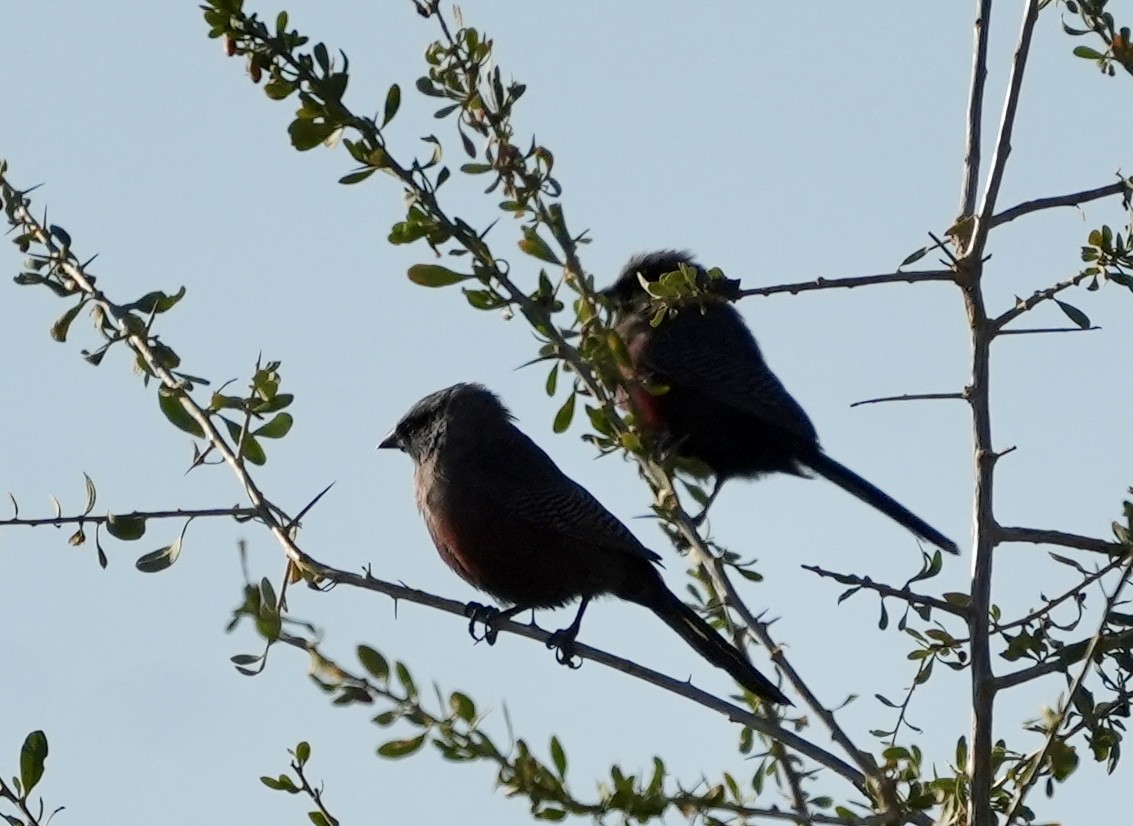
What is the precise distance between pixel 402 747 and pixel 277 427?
128 cm

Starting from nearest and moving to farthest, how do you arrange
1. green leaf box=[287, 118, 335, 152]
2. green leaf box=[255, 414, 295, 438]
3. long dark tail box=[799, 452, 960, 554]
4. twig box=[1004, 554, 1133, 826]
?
twig box=[1004, 554, 1133, 826] → green leaf box=[287, 118, 335, 152] → green leaf box=[255, 414, 295, 438] → long dark tail box=[799, 452, 960, 554]

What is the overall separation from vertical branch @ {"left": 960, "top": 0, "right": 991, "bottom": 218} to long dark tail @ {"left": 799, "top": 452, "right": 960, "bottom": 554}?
3282 mm

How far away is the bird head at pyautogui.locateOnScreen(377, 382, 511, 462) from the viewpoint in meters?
7.52

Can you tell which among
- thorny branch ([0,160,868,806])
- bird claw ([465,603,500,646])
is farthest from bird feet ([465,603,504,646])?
thorny branch ([0,160,868,806])

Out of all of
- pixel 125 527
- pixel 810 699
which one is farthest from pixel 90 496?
pixel 810 699

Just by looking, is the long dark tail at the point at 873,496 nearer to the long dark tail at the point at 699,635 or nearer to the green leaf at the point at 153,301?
the long dark tail at the point at 699,635

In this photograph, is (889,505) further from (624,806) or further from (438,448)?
(624,806)

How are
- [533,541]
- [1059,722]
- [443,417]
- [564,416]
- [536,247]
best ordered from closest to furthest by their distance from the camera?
[1059,722] < [536,247] < [564,416] < [533,541] < [443,417]

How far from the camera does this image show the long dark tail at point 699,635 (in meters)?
5.67

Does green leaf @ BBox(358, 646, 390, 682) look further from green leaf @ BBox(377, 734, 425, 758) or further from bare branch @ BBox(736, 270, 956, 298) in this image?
bare branch @ BBox(736, 270, 956, 298)

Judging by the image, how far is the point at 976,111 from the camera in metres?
4.05

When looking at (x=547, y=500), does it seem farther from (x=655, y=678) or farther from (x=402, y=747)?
(x=402, y=747)

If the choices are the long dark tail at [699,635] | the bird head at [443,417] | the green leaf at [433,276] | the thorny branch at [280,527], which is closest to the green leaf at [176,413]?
the thorny branch at [280,527]

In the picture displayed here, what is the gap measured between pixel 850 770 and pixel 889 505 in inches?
155
